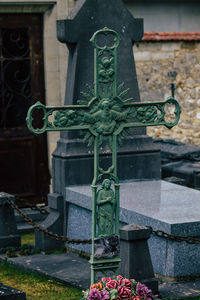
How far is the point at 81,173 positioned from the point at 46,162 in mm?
3233

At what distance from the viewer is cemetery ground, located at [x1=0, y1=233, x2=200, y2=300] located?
867 centimetres

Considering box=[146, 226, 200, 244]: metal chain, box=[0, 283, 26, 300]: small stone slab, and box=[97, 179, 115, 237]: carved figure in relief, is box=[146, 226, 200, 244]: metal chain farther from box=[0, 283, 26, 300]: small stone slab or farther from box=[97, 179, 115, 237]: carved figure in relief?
box=[0, 283, 26, 300]: small stone slab

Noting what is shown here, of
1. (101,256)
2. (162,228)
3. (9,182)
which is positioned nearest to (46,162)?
(9,182)

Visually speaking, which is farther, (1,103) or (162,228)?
(1,103)

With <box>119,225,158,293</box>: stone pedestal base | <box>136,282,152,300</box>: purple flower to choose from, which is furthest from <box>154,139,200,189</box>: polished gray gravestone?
<box>136,282,152,300</box>: purple flower

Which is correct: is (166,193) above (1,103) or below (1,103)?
below

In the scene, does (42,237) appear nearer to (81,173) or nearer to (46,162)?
(81,173)

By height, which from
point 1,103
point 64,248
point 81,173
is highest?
point 1,103

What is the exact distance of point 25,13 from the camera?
13.6m

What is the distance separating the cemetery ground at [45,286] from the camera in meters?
8.67

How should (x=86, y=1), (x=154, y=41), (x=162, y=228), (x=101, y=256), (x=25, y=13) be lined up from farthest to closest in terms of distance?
1. (x=154, y=41)
2. (x=25, y=13)
3. (x=86, y=1)
4. (x=162, y=228)
5. (x=101, y=256)

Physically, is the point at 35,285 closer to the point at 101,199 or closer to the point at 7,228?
the point at 7,228

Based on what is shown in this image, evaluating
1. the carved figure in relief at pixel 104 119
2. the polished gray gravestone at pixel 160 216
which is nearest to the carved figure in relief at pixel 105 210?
the carved figure in relief at pixel 104 119

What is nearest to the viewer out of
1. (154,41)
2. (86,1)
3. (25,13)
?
(86,1)
